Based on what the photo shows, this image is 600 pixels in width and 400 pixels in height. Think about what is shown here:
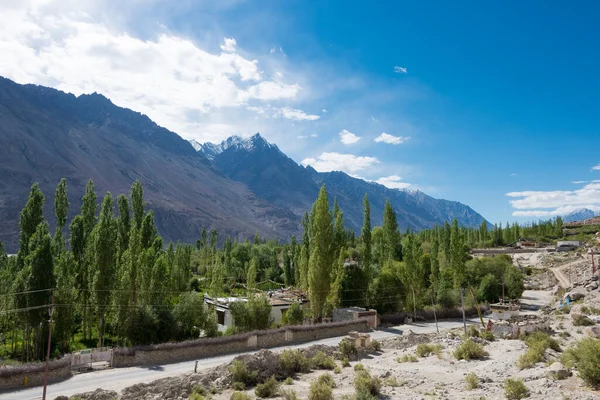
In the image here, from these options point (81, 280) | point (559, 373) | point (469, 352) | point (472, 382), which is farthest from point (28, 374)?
point (559, 373)

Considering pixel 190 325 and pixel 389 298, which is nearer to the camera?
pixel 190 325

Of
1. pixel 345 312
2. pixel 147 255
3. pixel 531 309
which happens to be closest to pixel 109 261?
pixel 147 255

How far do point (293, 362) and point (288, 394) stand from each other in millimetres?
5673

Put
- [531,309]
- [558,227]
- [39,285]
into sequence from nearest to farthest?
[39,285], [531,309], [558,227]

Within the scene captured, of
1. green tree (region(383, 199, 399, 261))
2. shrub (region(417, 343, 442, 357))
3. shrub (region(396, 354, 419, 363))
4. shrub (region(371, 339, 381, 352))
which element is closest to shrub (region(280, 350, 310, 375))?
shrub (region(396, 354, 419, 363))

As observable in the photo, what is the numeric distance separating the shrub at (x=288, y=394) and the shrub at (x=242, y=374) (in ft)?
8.38

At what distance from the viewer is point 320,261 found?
41.1 m

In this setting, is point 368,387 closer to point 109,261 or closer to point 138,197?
point 109,261

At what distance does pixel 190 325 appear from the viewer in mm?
33469

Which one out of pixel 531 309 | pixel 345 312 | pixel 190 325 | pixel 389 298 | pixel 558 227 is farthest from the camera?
pixel 558 227

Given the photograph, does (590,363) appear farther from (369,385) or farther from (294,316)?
(294,316)

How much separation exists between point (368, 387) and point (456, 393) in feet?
12.7

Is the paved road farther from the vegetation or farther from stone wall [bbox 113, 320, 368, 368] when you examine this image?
the vegetation

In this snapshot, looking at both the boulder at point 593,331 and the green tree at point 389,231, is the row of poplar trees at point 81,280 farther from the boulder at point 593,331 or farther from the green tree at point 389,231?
the green tree at point 389,231
